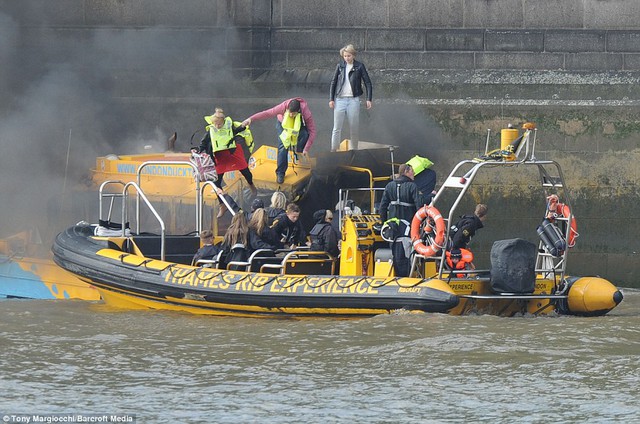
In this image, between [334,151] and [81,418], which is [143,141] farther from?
[81,418]


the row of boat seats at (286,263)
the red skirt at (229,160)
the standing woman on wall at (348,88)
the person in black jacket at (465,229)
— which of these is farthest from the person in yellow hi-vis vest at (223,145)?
the person in black jacket at (465,229)

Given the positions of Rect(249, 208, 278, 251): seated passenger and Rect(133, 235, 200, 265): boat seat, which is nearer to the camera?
Rect(249, 208, 278, 251): seated passenger

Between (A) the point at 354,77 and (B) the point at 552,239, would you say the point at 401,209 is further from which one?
(A) the point at 354,77

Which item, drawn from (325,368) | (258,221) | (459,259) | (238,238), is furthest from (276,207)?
(325,368)

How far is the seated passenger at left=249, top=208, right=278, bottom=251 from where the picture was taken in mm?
12523

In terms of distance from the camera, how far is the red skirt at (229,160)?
13758 mm

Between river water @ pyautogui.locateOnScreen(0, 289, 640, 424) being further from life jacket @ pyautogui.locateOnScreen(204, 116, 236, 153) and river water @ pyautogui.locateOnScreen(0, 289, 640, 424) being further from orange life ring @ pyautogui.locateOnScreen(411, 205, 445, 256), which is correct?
life jacket @ pyautogui.locateOnScreen(204, 116, 236, 153)

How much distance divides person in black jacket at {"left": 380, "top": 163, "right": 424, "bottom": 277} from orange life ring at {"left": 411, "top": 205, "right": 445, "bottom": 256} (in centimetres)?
28

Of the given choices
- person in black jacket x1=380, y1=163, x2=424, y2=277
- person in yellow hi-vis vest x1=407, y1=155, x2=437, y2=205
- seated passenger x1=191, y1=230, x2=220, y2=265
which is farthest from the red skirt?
person in black jacket x1=380, y1=163, x2=424, y2=277

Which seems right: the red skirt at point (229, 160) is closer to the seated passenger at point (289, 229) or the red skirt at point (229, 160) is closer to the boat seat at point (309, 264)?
the seated passenger at point (289, 229)

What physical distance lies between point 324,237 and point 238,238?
2.52 ft

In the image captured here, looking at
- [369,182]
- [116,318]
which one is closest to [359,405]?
[116,318]

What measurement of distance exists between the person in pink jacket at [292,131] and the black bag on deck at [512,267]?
117 inches

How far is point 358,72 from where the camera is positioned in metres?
15.3
